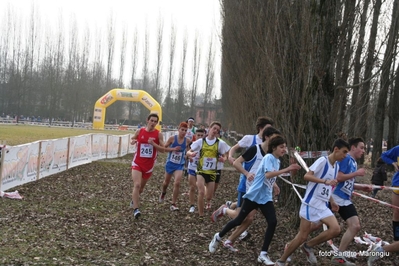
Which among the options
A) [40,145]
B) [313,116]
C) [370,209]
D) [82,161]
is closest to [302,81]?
[313,116]

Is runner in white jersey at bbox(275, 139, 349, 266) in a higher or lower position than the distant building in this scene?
lower

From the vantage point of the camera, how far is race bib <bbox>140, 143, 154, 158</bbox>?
9.97 m

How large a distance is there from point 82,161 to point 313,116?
12779 millimetres

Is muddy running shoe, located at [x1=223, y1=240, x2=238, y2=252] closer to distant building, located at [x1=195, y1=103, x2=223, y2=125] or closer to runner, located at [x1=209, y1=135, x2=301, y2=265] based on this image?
runner, located at [x1=209, y1=135, x2=301, y2=265]

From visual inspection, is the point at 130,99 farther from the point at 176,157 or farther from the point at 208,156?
the point at 208,156

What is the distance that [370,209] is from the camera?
1308 centimetres

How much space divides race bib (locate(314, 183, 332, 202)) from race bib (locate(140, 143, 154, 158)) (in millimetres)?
4275

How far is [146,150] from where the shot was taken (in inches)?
393

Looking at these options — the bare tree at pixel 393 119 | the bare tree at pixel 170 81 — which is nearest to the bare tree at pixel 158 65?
the bare tree at pixel 170 81

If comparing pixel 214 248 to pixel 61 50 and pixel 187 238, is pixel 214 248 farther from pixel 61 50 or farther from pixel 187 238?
pixel 61 50

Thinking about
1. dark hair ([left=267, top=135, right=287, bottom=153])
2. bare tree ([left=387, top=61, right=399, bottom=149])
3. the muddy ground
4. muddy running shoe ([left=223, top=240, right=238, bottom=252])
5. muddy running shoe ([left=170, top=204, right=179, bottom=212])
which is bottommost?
the muddy ground

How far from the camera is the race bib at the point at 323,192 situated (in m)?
6.48

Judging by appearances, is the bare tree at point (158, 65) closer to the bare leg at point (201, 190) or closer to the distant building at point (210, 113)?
the distant building at point (210, 113)

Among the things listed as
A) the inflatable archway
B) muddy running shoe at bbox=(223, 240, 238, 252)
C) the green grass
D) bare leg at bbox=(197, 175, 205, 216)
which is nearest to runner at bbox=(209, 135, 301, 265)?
muddy running shoe at bbox=(223, 240, 238, 252)
